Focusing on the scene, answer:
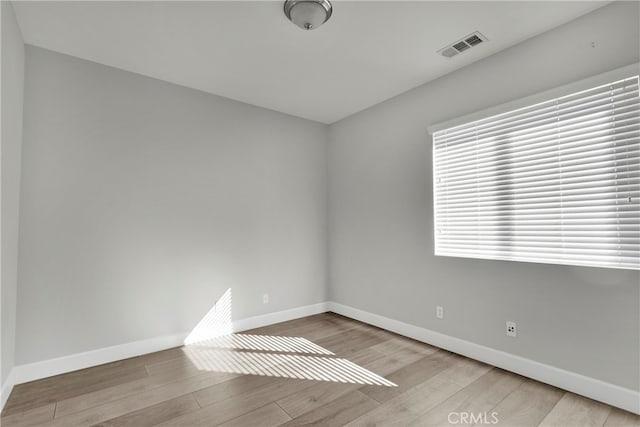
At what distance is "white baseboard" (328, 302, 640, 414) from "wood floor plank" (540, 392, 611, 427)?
0.07 meters

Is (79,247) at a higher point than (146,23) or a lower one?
lower

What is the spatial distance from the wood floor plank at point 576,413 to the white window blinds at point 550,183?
94 cm

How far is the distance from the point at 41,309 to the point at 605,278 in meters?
4.28

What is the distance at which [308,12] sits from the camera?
2100 millimetres

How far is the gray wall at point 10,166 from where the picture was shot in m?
2.03

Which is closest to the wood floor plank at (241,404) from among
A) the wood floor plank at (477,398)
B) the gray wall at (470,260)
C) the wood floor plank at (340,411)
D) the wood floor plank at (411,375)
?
the wood floor plank at (340,411)

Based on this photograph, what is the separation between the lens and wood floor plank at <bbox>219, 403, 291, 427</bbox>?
1.90 meters

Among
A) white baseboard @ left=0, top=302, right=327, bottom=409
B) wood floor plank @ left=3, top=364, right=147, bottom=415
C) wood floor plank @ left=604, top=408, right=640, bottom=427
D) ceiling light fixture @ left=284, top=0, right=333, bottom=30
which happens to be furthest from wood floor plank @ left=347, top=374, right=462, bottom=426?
ceiling light fixture @ left=284, top=0, right=333, bottom=30

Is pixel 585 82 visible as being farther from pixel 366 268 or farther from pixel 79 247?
pixel 79 247

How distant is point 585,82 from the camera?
218 cm

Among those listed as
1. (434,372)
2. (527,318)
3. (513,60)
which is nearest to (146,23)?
(513,60)

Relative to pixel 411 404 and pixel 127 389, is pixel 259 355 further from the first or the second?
pixel 411 404

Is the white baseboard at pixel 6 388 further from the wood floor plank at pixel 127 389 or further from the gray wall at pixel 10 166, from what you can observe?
the wood floor plank at pixel 127 389

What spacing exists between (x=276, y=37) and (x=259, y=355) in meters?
2.84
